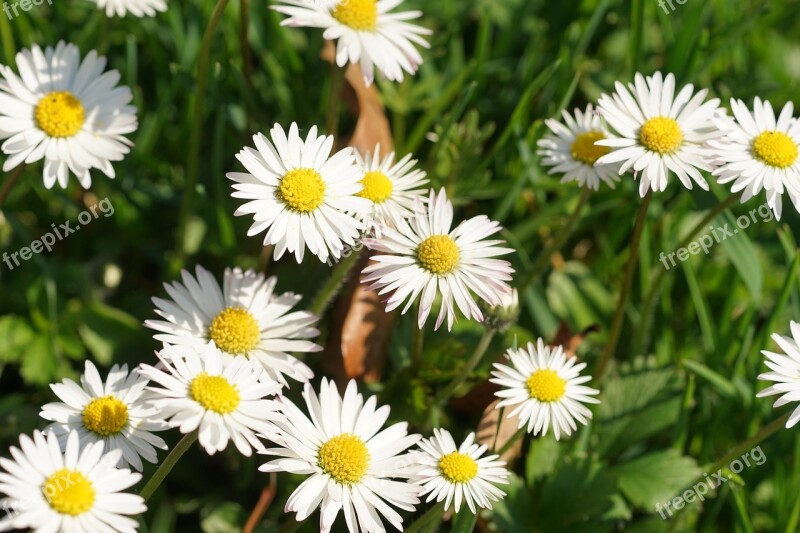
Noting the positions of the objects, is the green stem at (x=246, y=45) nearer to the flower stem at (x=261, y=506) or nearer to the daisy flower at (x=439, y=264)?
the daisy flower at (x=439, y=264)

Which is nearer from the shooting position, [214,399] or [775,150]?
[214,399]

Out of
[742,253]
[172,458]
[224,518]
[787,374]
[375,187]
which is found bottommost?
[172,458]

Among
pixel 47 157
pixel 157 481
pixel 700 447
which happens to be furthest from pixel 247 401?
pixel 700 447

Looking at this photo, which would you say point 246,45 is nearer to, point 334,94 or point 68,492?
point 334,94

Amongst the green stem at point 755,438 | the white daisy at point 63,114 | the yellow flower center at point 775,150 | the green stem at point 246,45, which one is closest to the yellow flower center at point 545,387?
the green stem at point 755,438

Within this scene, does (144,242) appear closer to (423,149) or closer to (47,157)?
(47,157)

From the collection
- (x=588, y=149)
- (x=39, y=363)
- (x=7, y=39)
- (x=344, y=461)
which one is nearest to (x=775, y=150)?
(x=588, y=149)
